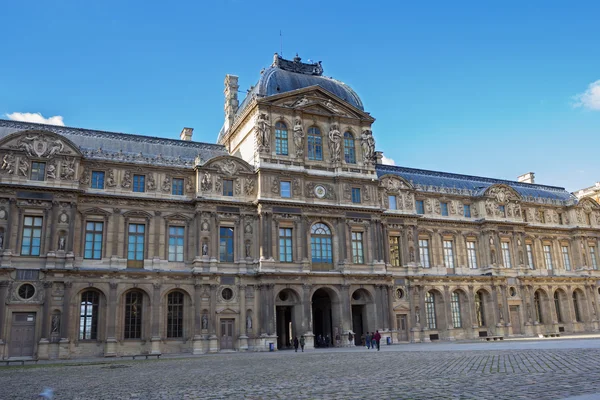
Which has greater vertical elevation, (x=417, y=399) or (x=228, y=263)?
(x=228, y=263)

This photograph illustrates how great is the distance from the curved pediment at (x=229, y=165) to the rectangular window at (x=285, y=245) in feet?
18.9

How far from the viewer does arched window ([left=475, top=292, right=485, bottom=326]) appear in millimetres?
54000

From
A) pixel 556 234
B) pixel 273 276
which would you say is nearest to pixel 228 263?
pixel 273 276

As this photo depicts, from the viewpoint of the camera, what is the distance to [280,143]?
45969 mm

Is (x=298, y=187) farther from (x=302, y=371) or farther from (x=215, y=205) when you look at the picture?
(x=302, y=371)

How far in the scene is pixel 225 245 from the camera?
42625 millimetres

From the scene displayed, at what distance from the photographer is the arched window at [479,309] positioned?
54000 mm

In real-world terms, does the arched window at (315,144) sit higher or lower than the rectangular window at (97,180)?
higher

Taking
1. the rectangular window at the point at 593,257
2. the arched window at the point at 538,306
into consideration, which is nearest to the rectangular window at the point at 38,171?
the arched window at the point at 538,306

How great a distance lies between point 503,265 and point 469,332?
8429 millimetres

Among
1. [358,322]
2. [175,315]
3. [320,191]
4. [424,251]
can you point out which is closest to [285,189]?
[320,191]

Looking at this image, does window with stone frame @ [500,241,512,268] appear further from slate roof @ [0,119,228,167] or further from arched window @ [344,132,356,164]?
slate roof @ [0,119,228,167]

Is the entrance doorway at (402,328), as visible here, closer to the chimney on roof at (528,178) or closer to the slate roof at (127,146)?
the slate roof at (127,146)

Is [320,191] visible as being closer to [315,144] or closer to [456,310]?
[315,144]
